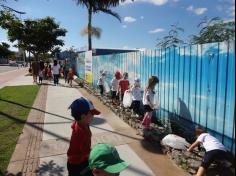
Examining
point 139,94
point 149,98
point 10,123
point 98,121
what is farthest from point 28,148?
point 139,94

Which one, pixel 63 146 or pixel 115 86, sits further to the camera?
pixel 115 86

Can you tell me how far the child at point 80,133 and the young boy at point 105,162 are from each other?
93 centimetres

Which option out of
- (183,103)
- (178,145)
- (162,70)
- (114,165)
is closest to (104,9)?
(162,70)

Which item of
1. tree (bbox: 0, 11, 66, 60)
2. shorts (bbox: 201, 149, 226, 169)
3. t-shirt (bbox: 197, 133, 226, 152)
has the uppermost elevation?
tree (bbox: 0, 11, 66, 60)

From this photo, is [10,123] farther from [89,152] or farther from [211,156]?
[211,156]

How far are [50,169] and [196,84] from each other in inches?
132

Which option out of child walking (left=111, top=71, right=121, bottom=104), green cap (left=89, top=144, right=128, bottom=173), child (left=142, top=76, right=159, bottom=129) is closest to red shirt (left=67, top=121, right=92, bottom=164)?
green cap (left=89, top=144, right=128, bottom=173)

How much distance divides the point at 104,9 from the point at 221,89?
16.9m

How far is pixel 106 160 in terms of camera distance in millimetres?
2051

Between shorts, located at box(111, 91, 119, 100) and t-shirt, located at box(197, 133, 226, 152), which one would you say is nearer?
t-shirt, located at box(197, 133, 226, 152)

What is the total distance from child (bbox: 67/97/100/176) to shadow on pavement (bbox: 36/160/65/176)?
167 cm

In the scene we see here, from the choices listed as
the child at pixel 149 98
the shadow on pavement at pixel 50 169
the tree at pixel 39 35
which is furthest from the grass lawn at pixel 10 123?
the tree at pixel 39 35

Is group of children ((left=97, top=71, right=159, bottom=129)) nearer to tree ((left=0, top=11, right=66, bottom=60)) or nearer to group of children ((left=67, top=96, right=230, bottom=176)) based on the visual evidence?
group of children ((left=67, top=96, right=230, bottom=176))

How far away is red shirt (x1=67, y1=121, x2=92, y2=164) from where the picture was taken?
9.90 ft
